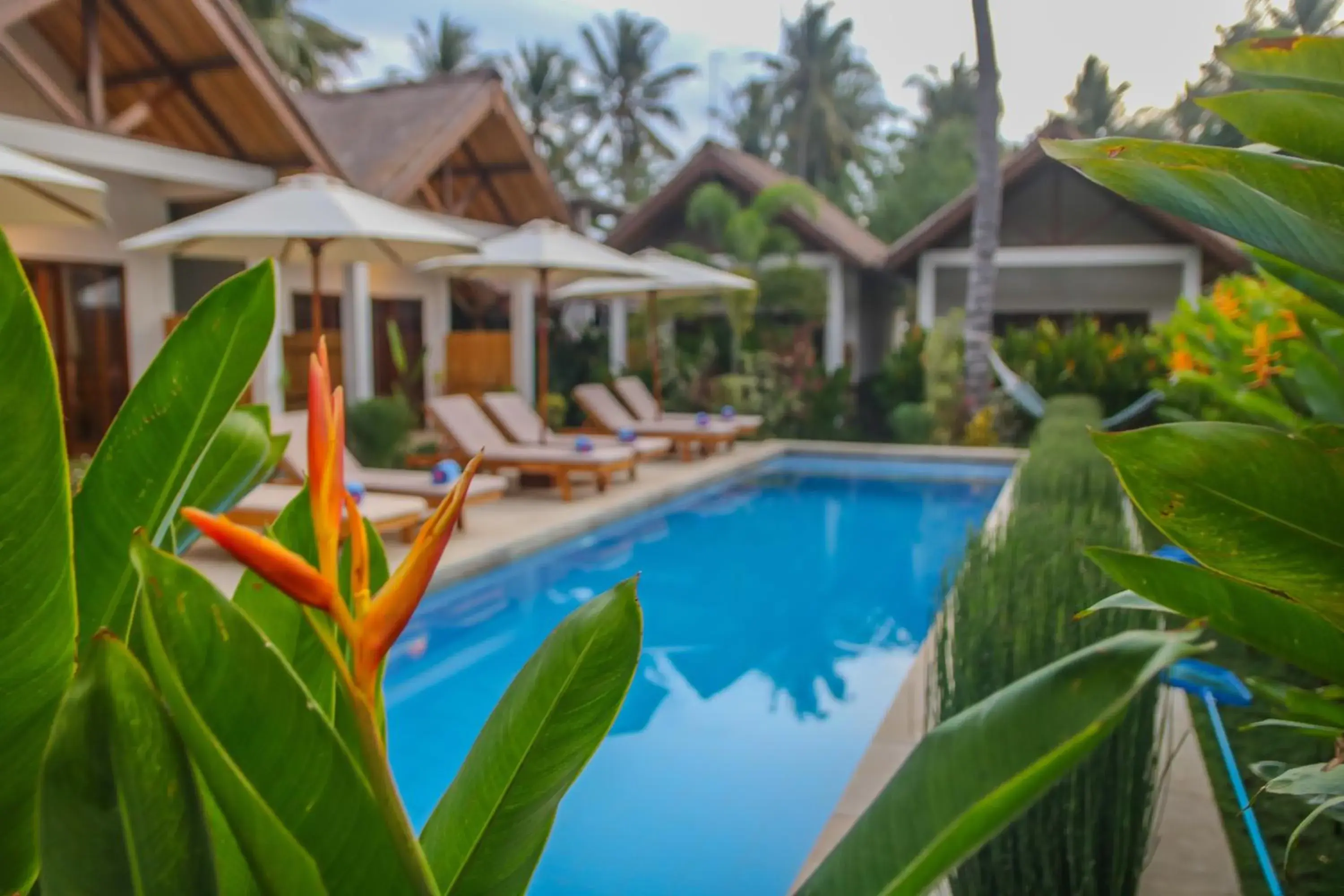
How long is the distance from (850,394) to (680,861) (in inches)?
586

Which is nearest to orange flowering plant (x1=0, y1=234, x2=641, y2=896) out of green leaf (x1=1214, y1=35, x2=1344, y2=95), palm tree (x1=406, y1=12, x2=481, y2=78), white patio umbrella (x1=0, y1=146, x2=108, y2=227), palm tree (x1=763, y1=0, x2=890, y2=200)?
green leaf (x1=1214, y1=35, x2=1344, y2=95)

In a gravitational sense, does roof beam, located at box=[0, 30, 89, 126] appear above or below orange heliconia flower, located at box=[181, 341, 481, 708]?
above

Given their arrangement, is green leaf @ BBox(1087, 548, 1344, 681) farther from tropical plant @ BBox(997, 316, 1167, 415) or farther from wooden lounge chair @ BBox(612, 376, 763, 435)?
tropical plant @ BBox(997, 316, 1167, 415)

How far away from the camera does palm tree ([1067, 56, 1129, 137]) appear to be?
49.9 metres

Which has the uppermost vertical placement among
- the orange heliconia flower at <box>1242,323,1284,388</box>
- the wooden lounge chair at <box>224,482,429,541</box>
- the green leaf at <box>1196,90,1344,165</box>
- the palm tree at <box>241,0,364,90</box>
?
the palm tree at <box>241,0,364,90</box>

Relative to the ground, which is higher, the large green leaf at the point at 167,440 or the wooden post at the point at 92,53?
the wooden post at the point at 92,53

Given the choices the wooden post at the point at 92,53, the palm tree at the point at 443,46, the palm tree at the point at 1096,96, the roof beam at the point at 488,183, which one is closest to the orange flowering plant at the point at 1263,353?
the wooden post at the point at 92,53

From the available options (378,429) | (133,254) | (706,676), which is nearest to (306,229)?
(378,429)

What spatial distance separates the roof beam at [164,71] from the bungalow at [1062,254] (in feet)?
38.1

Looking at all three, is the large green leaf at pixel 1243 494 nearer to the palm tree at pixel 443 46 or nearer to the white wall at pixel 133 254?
the white wall at pixel 133 254

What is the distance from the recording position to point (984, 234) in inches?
666

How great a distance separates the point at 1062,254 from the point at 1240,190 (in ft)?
64.2

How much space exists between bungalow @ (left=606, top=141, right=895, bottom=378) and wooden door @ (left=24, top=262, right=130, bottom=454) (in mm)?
9246

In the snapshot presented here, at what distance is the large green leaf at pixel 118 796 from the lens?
66 cm
